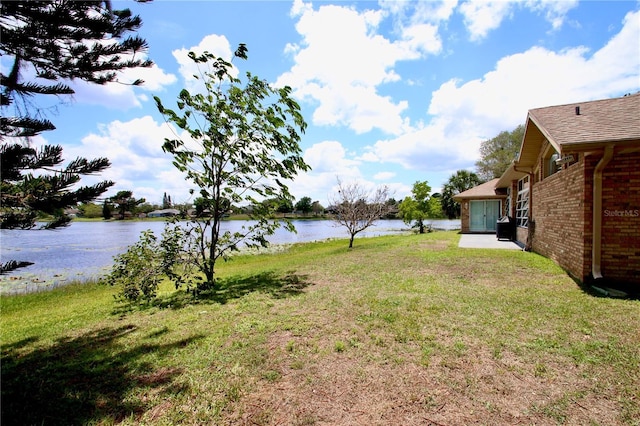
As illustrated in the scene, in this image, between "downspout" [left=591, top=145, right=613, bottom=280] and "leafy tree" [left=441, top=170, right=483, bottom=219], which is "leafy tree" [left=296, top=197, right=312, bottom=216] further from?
"downspout" [left=591, top=145, right=613, bottom=280]

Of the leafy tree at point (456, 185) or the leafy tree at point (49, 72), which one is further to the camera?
the leafy tree at point (456, 185)

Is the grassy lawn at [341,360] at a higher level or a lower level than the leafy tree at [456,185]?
lower

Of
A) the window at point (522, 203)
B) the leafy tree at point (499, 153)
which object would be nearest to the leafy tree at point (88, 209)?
the window at point (522, 203)

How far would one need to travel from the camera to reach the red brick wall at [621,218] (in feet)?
18.9

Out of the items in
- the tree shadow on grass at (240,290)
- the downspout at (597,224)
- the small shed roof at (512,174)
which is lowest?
the tree shadow on grass at (240,290)

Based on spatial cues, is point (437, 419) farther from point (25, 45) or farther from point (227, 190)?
point (227, 190)

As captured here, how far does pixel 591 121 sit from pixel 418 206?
71.0 ft

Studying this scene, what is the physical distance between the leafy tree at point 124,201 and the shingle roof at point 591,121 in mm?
6917

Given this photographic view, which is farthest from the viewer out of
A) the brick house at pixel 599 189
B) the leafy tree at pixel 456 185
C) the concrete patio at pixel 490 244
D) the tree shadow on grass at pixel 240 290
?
the leafy tree at pixel 456 185

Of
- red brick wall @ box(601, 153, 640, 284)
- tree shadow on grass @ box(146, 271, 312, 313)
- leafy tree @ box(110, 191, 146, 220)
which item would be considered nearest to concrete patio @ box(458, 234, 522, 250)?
red brick wall @ box(601, 153, 640, 284)

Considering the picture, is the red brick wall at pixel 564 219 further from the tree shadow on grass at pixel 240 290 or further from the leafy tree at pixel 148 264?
the leafy tree at pixel 148 264

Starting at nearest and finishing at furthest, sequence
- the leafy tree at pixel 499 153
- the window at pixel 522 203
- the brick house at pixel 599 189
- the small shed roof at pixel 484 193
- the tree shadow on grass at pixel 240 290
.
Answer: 1. the brick house at pixel 599 189
2. the tree shadow on grass at pixel 240 290
3. the window at pixel 522 203
4. the small shed roof at pixel 484 193
5. the leafy tree at pixel 499 153

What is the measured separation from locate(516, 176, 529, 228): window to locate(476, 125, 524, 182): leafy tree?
69.4 ft

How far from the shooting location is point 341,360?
3264 mm
